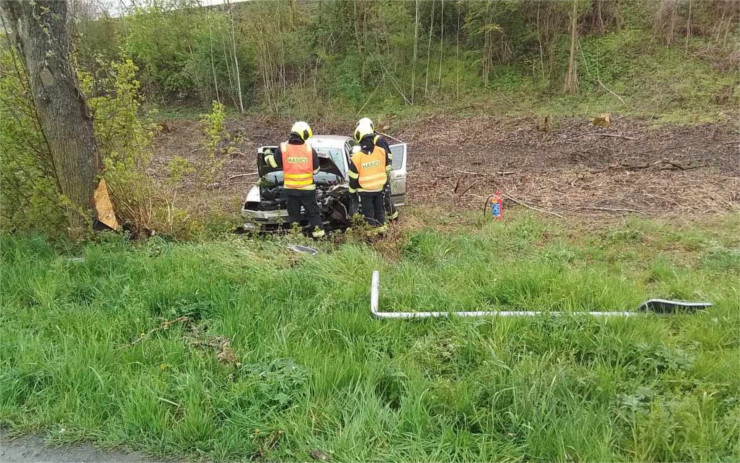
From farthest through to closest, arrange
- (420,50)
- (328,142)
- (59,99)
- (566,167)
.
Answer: (420,50) → (566,167) → (328,142) → (59,99)

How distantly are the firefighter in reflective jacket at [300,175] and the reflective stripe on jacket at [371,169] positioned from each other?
0.62m

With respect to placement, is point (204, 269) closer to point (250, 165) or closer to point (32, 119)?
point (32, 119)

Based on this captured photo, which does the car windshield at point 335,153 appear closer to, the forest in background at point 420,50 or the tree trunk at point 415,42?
the forest in background at point 420,50

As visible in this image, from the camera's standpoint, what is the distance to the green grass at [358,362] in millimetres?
2092

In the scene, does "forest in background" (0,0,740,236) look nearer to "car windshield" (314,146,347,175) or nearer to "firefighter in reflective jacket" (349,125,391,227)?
"car windshield" (314,146,347,175)

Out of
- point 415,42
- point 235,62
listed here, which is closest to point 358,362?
point 415,42

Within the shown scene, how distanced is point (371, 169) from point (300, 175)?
3.23ft

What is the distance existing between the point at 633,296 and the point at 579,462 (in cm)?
185

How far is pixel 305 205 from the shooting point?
6203 millimetres

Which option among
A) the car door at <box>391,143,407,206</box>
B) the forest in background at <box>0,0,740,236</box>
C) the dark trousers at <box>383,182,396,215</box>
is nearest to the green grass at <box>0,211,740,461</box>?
the dark trousers at <box>383,182,396,215</box>

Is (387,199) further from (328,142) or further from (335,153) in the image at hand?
(328,142)

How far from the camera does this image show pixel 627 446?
2.00m

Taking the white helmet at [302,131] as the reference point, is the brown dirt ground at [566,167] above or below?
below

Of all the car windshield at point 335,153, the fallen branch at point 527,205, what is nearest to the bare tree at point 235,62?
the car windshield at point 335,153
